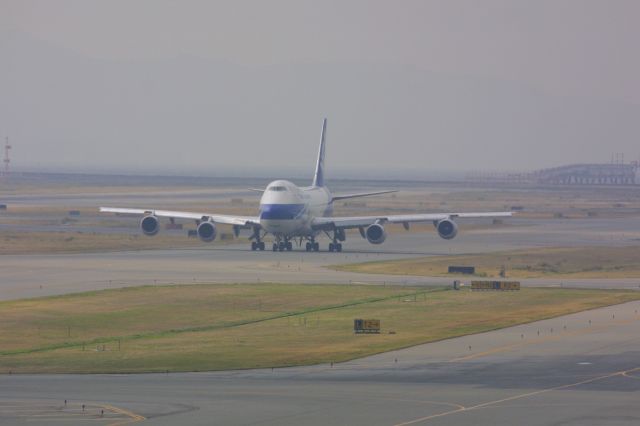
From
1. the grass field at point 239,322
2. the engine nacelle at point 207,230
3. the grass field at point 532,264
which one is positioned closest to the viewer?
the grass field at point 239,322

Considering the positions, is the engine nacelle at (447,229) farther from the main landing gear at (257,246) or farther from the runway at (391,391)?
the runway at (391,391)

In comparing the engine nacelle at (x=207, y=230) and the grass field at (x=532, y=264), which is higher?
the engine nacelle at (x=207, y=230)

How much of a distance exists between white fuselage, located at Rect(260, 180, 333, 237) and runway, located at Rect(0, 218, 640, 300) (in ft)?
7.51

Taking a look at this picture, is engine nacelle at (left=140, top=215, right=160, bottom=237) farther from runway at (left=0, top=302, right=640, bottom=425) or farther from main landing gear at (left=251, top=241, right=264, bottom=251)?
runway at (left=0, top=302, right=640, bottom=425)

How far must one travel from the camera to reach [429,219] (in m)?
125

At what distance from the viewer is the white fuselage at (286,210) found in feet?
390

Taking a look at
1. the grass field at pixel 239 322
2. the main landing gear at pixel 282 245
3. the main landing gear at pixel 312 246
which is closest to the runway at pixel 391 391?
the grass field at pixel 239 322

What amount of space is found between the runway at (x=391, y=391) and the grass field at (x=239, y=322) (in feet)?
10.7

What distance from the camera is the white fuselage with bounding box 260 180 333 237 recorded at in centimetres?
11875

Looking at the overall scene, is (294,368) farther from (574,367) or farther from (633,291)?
(633,291)

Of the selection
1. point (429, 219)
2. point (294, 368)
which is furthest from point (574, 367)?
point (429, 219)

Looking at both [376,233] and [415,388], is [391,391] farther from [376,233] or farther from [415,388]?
[376,233]

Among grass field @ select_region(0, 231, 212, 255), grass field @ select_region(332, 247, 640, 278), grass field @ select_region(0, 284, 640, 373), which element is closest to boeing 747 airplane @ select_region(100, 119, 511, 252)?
grass field @ select_region(0, 231, 212, 255)

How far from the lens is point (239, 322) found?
2911 inches
